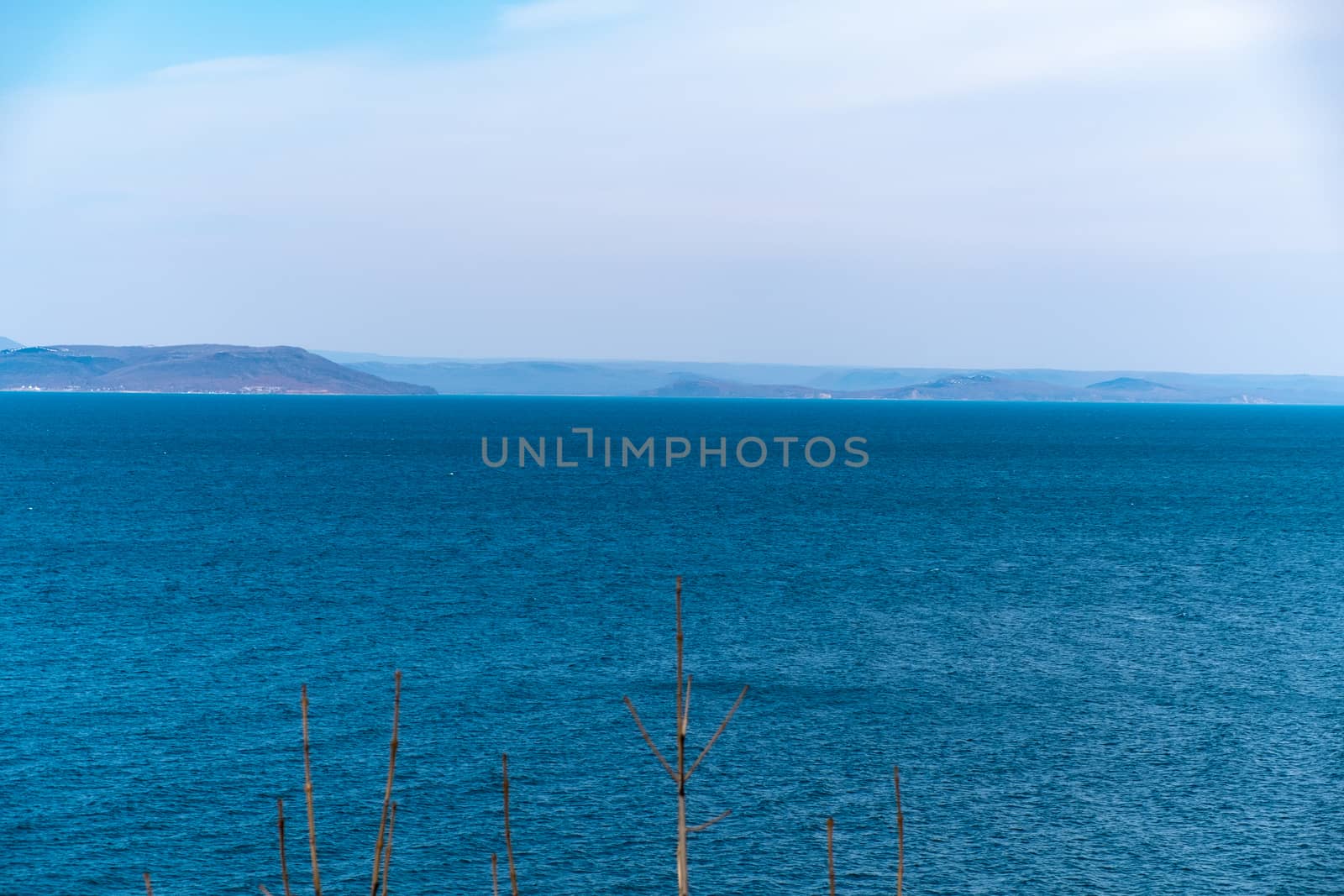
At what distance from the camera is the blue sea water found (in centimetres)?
3884

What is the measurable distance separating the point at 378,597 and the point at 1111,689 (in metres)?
42.7

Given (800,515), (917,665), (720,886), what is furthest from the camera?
(800,515)

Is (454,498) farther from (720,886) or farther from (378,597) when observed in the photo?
(720,886)

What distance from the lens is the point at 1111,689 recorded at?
188 ft

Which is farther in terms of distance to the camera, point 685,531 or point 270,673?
point 685,531

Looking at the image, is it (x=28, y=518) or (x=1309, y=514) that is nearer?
(x=28, y=518)

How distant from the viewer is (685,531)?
111 meters

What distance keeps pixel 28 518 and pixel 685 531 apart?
2248 inches

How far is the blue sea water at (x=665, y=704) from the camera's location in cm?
3884

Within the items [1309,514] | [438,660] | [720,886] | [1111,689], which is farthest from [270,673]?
[1309,514]

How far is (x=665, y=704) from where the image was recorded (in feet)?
184

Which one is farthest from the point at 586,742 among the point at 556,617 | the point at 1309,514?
the point at 1309,514

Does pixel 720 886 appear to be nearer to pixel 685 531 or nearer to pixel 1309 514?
pixel 685 531

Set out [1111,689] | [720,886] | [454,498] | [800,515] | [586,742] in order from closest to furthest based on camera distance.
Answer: [720,886], [586,742], [1111,689], [800,515], [454,498]
